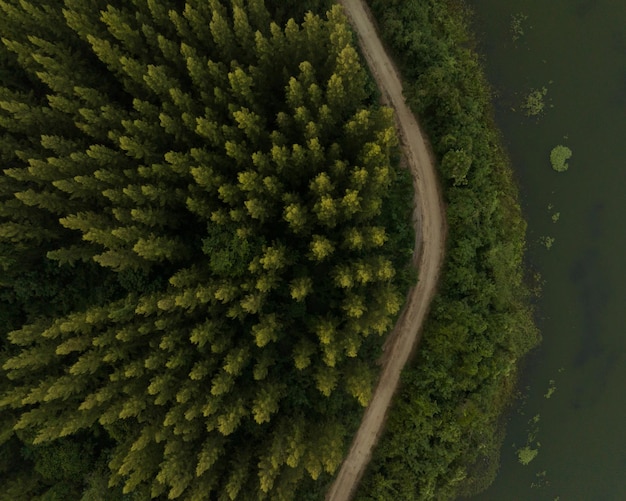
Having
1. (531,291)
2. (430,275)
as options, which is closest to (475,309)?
(430,275)

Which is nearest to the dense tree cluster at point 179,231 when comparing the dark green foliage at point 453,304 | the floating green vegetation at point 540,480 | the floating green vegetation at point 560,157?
the dark green foliage at point 453,304

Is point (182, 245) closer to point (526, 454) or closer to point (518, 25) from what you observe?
point (518, 25)

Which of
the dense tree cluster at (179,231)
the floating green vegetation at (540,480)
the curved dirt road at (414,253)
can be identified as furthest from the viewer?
the floating green vegetation at (540,480)

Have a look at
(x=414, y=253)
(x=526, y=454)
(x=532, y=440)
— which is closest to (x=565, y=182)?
(x=414, y=253)

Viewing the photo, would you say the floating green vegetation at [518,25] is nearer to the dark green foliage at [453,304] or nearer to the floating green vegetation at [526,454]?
the dark green foliage at [453,304]

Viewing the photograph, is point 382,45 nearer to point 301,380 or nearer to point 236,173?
point 236,173

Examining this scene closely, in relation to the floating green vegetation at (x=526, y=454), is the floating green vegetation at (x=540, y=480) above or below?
below

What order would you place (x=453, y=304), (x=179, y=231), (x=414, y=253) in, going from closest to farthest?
(x=179, y=231)
(x=453, y=304)
(x=414, y=253)
